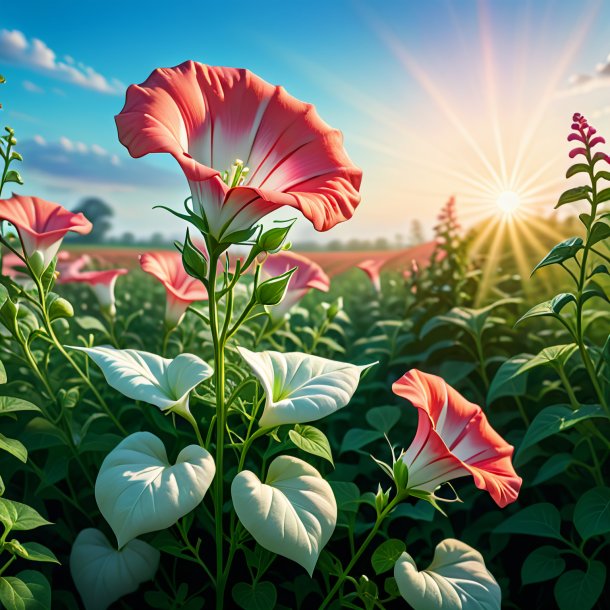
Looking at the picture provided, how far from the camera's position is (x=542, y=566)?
1.22 metres

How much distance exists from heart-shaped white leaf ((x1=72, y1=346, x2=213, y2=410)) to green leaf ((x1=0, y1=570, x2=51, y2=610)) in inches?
12.9

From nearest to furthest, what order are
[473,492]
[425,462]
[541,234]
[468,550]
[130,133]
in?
[130,133]
[425,462]
[468,550]
[473,492]
[541,234]

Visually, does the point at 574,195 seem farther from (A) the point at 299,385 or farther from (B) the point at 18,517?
(B) the point at 18,517

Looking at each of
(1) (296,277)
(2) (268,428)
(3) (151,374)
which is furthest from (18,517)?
(1) (296,277)

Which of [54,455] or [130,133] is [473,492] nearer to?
[54,455]

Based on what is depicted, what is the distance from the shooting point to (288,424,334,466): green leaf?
1.00 metres

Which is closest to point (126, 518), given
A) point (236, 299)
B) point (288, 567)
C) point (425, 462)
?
point (425, 462)

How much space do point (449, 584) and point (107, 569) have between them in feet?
1.84

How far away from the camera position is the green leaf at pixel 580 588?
44.8 inches

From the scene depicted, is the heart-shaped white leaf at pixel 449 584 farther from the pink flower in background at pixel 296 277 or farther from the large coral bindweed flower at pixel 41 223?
the large coral bindweed flower at pixel 41 223

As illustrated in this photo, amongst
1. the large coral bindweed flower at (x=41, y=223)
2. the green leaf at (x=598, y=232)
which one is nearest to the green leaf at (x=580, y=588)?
the green leaf at (x=598, y=232)

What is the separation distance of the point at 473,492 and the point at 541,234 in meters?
1.17

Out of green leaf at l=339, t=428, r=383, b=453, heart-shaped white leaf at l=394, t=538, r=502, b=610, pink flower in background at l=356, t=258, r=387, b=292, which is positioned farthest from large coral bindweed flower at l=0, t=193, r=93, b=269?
pink flower in background at l=356, t=258, r=387, b=292

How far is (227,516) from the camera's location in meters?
1.38
